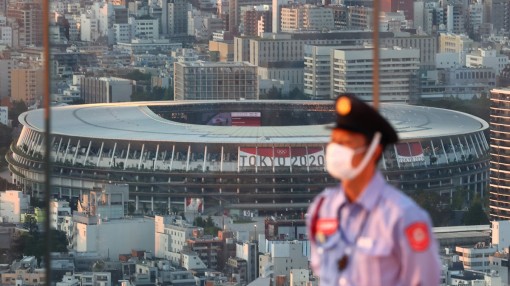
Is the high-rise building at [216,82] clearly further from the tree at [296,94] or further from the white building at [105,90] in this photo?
the white building at [105,90]

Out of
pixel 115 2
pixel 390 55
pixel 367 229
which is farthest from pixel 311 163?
pixel 115 2

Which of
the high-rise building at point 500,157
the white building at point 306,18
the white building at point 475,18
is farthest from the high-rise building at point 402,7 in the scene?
the high-rise building at point 500,157

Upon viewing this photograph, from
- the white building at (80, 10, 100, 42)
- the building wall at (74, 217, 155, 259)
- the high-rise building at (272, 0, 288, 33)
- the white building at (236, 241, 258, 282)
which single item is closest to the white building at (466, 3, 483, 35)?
the high-rise building at (272, 0, 288, 33)

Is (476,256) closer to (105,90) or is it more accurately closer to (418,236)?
(418,236)

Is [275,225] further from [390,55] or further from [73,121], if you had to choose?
[390,55]

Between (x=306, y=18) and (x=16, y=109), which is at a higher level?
(x=306, y=18)

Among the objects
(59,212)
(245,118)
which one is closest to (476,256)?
(59,212)

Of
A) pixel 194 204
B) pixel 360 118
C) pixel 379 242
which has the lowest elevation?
pixel 194 204
